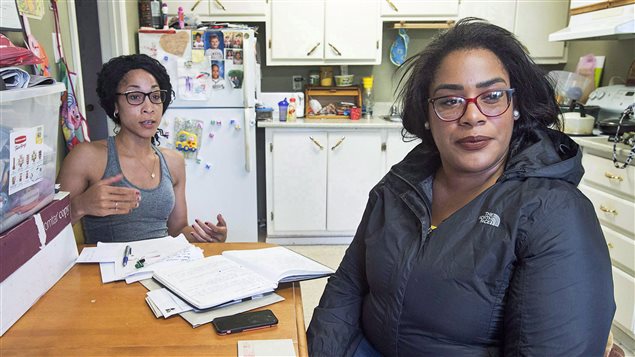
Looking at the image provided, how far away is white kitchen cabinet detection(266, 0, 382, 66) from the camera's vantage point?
3445 millimetres

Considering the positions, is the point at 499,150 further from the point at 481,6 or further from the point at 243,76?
the point at 481,6

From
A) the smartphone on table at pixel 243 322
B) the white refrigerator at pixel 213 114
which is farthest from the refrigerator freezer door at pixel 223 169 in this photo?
the smartphone on table at pixel 243 322

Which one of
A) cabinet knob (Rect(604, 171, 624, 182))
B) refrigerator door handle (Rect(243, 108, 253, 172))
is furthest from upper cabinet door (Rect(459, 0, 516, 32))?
refrigerator door handle (Rect(243, 108, 253, 172))

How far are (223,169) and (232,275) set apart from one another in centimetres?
209

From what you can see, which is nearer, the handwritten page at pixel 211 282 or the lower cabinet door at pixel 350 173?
the handwritten page at pixel 211 282

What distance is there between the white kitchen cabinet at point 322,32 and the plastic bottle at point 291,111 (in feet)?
0.94

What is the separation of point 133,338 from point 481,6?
335 cm

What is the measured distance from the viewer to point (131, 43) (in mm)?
3070

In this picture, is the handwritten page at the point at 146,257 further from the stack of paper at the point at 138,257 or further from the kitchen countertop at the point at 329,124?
the kitchen countertop at the point at 329,124

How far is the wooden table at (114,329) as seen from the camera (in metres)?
0.93

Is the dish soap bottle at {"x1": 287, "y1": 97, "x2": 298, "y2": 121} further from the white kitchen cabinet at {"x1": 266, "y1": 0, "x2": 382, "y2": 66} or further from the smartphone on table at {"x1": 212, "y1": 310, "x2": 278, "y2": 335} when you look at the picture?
the smartphone on table at {"x1": 212, "y1": 310, "x2": 278, "y2": 335}

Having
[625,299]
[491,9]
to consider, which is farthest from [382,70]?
[625,299]

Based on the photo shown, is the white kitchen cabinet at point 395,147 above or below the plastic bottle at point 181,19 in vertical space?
below

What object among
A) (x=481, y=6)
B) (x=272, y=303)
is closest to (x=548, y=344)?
(x=272, y=303)
